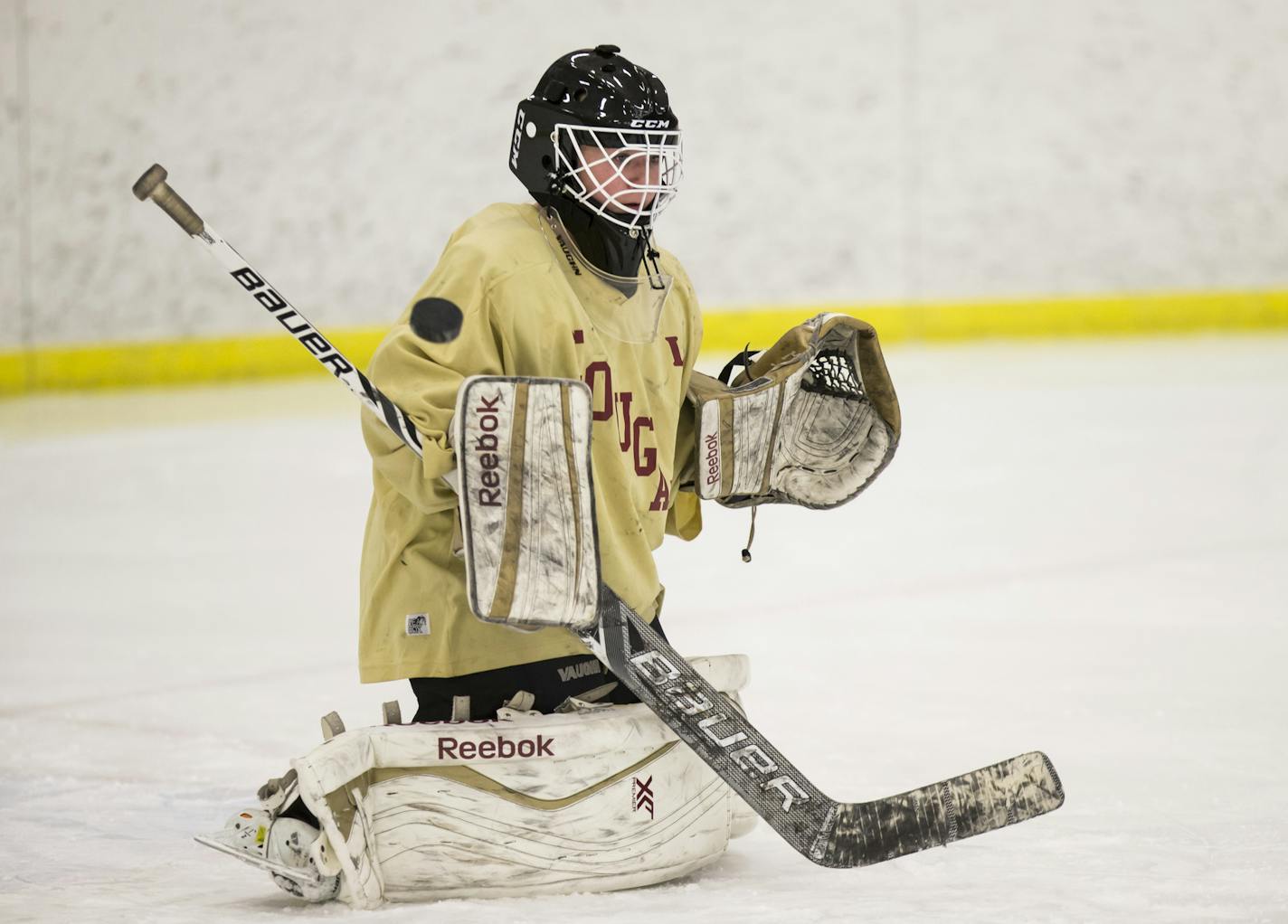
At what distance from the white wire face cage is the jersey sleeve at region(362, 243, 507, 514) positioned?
16 cm

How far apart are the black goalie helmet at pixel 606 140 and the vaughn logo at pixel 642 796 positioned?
0.60 metres

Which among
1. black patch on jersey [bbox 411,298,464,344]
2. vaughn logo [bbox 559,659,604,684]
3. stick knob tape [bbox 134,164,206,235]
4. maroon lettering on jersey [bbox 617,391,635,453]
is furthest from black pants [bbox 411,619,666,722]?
stick knob tape [bbox 134,164,206,235]

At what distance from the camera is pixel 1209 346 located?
26.5 feet

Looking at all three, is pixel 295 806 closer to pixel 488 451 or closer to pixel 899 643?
pixel 488 451

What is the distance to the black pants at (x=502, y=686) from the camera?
2.03m

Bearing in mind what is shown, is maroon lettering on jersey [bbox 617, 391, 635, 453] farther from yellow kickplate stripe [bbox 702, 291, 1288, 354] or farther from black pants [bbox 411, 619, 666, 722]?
yellow kickplate stripe [bbox 702, 291, 1288, 354]

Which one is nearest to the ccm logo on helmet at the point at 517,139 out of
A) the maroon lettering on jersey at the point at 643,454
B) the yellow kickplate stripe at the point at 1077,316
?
the maroon lettering on jersey at the point at 643,454

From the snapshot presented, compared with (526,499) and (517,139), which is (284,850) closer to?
(526,499)

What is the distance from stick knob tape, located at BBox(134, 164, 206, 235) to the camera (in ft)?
6.05

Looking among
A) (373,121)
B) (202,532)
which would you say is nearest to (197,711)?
(202,532)

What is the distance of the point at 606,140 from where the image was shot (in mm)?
2020

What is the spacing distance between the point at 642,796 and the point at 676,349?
1.69 feet

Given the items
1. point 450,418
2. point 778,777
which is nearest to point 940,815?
point 778,777

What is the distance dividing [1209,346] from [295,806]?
680 centimetres
